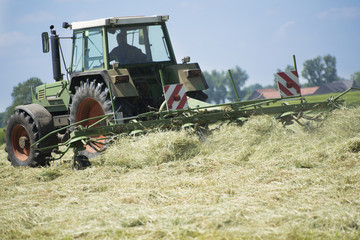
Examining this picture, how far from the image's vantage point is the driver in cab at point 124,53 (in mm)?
7742

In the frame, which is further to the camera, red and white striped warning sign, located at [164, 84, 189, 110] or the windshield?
the windshield

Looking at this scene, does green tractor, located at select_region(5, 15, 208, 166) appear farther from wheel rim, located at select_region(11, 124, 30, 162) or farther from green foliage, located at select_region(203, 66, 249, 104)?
green foliage, located at select_region(203, 66, 249, 104)

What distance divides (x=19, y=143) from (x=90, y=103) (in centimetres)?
186

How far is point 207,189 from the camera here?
4.66 m

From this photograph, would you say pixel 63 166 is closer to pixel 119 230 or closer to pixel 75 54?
pixel 75 54

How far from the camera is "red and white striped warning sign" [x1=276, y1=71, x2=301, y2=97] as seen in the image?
25.2ft

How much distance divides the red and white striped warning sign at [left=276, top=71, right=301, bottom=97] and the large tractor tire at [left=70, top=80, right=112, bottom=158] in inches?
111

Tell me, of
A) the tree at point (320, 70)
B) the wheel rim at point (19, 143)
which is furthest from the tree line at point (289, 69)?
the wheel rim at point (19, 143)

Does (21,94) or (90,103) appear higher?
(21,94)

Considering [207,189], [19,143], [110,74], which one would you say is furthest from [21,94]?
[207,189]

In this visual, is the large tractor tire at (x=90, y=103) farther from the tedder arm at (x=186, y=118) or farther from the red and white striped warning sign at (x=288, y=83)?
the red and white striped warning sign at (x=288, y=83)

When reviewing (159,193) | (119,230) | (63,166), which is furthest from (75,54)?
(119,230)

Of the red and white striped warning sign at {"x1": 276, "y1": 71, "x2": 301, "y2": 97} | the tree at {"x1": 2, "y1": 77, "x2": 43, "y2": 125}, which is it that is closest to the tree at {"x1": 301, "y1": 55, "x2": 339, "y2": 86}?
the tree at {"x1": 2, "y1": 77, "x2": 43, "y2": 125}

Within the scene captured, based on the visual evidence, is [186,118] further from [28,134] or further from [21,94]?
[21,94]
